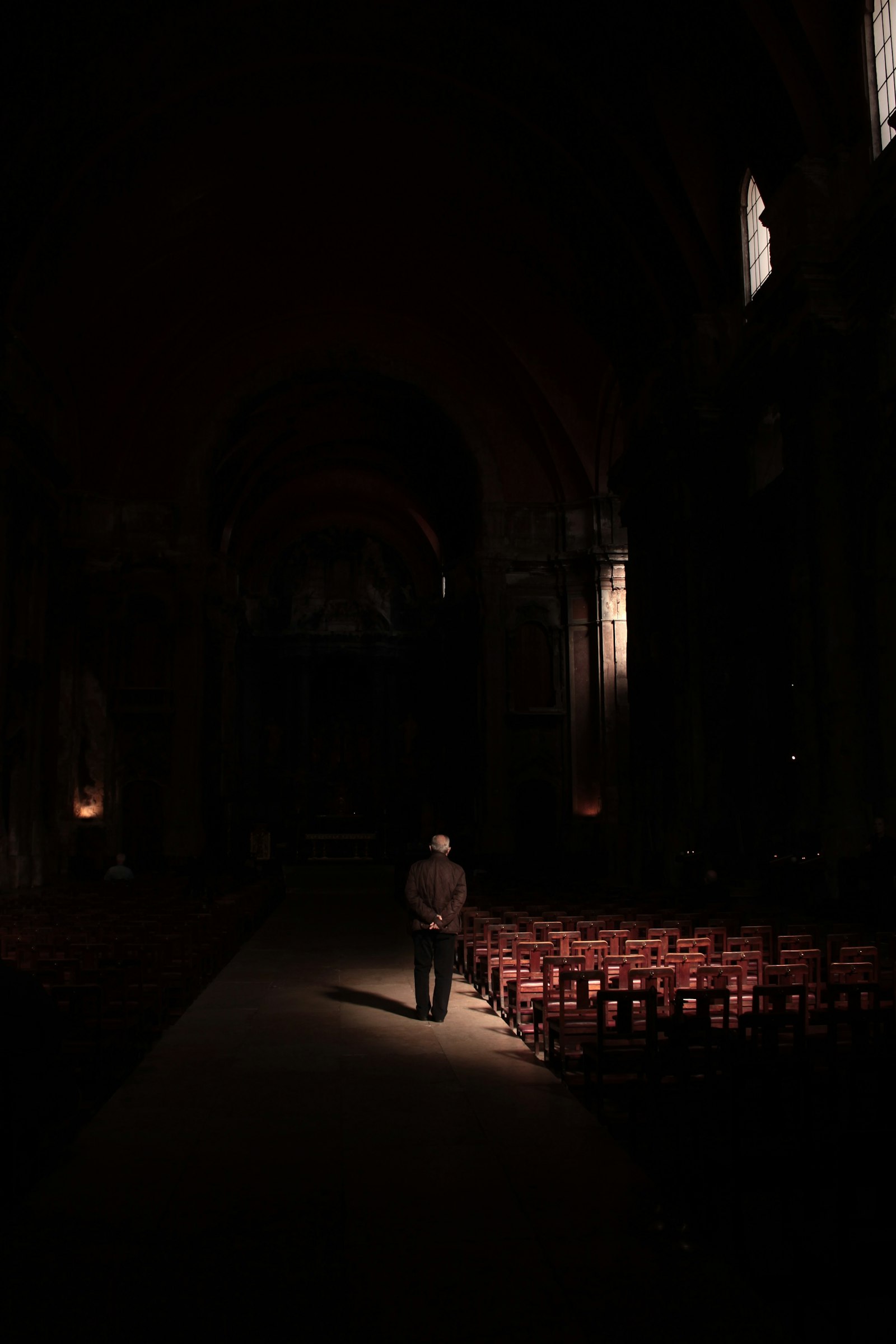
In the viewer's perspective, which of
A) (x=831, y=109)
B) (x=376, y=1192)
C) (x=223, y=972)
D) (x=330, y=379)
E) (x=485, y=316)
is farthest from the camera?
(x=330, y=379)

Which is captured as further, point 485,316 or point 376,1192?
point 485,316

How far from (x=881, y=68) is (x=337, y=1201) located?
59.4 ft

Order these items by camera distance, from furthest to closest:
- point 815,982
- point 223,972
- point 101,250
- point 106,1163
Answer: point 101,250
point 223,972
point 815,982
point 106,1163

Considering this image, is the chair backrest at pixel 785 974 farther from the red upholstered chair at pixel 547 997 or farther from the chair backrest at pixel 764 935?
the chair backrest at pixel 764 935

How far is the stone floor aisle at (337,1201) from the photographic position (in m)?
4.05

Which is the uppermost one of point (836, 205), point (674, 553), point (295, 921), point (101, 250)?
point (101, 250)

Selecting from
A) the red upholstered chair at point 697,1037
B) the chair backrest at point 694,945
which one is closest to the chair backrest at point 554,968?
the chair backrest at point 694,945

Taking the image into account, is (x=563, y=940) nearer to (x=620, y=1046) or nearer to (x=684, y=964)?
(x=684, y=964)

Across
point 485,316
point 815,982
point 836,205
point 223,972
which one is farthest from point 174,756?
point 815,982

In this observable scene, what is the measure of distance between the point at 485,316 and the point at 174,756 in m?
17.0

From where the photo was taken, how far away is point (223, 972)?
1402 cm

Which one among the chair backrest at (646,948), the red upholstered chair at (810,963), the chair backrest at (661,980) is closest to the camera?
the chair backrest at (661,980)

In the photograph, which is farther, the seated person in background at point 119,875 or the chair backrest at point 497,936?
the seated person in background at point 119,875

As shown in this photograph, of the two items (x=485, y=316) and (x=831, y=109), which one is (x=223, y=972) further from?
(x=485, y=316)
